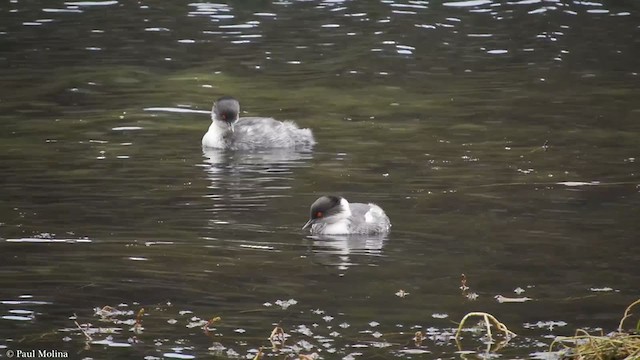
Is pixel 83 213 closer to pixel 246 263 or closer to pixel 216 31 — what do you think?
pixel 246 263

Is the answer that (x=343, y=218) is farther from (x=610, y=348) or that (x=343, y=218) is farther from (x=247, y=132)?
(x=247, y=132)

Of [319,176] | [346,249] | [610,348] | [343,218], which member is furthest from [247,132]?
[610,348]

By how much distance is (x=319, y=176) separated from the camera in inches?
642

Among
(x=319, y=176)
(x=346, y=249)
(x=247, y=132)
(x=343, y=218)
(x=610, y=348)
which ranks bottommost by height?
(x=247, y=132)

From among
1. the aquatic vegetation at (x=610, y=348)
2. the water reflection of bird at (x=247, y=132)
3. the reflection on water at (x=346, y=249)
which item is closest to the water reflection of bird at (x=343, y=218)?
the reflection on water at (x=346, y=249)

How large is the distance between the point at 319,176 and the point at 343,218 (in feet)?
9.12

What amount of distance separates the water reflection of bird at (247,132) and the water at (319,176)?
0.85 ft

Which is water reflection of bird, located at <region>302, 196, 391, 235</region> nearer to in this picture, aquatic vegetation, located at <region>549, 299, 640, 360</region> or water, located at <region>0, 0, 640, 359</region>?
water, located at <region>0, 0, 640, 359</region>

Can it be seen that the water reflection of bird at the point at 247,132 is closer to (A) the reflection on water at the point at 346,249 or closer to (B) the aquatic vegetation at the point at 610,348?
(A) the reflection on water at the point at 346,249

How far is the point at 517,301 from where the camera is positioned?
11.2 m

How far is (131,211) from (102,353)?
187 inches

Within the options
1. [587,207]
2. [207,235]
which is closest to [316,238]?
[207,235]

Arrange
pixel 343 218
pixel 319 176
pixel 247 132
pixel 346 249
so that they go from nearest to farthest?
pixel 346 249
pixel 343 218
pixel 319 176
pixel 247 132

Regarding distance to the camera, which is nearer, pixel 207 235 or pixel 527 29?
pixel 207 235
